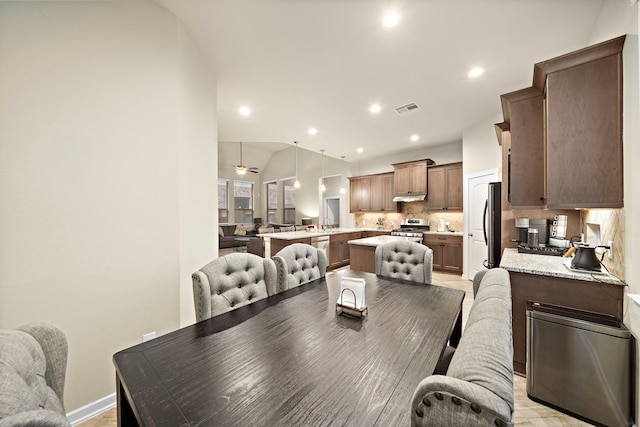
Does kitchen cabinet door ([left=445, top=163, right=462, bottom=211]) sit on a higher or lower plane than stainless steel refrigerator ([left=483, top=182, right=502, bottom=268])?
higher

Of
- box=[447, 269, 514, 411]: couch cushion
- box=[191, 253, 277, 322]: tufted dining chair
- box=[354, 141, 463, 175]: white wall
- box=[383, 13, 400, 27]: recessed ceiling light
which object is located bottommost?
box=[191, 253, 277, 322]: tufted dining chair

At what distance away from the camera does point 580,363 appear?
157cm

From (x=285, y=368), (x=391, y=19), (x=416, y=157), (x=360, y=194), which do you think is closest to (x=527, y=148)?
(x=391, y=19)

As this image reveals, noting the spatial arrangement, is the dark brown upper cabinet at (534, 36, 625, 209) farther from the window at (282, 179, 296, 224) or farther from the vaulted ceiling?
the window at (282, 179, 296, 224)

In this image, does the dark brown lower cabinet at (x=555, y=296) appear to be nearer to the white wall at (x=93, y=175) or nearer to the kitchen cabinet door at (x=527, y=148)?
the kitchen cabinet door at (x=527, y=148)

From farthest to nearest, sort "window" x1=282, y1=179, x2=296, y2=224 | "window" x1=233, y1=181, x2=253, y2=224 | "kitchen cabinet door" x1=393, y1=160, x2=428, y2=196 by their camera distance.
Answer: "window" x1=282, y1=179, x2=296, y2=224 → "window" x1=233, y1=181, x2=253, y2=224 → "kitchen cabinet door" x1=393, y1=160, x2=428, y2=196

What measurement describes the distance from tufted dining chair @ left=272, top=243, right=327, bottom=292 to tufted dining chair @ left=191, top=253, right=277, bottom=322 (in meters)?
0.13

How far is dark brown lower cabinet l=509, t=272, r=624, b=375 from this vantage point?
162cm

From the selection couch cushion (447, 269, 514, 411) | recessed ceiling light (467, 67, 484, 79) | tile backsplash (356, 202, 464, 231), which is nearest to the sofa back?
couch cushion (447, 269, 514, 411)

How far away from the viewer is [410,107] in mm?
3779

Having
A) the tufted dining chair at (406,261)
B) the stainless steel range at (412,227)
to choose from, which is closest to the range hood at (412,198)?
the stainless steel range at (412,227)

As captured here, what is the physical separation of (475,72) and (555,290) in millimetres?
2421

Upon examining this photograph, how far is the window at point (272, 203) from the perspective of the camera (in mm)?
11547

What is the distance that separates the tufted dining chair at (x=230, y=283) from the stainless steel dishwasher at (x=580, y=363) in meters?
1.94
